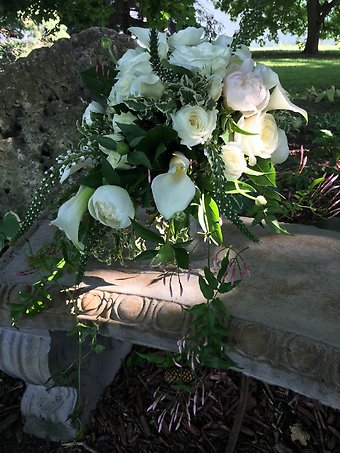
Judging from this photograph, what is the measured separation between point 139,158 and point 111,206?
0.11 metres

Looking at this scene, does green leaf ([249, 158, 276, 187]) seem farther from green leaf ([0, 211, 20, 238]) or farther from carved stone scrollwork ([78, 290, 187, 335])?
green leaf ([0, 211, 20, 238])

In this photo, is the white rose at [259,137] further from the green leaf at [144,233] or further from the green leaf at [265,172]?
the green leaf at [144,233]

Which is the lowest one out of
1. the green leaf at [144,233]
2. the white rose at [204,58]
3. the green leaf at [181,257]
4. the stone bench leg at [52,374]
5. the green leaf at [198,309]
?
the stone bench leg at [52,374]

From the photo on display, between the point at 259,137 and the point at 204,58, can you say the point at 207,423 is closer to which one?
the point at 259,137

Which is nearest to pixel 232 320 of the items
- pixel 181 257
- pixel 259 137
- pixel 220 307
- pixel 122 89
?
pixel 220 307

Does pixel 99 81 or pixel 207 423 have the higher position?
pixel 99 81

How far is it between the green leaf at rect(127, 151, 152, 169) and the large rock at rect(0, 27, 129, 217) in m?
0.99

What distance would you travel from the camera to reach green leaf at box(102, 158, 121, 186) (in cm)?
104

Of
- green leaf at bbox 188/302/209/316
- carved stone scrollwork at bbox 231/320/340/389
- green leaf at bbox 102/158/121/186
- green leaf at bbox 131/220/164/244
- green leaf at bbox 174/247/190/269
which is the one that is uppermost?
green leaf at bbox 102/158/121/186

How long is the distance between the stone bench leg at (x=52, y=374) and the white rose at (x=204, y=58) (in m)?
0.96

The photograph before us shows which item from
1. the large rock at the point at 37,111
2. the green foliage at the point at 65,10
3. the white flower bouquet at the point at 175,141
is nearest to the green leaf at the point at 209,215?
the white flower bouquet at the point at 175,141

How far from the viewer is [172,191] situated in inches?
40.4

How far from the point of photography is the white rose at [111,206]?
40.1 inches

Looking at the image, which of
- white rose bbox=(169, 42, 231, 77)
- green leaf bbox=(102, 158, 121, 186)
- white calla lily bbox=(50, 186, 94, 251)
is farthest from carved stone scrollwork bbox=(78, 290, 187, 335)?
white rose bbox=(169, 42, 231, 77)
